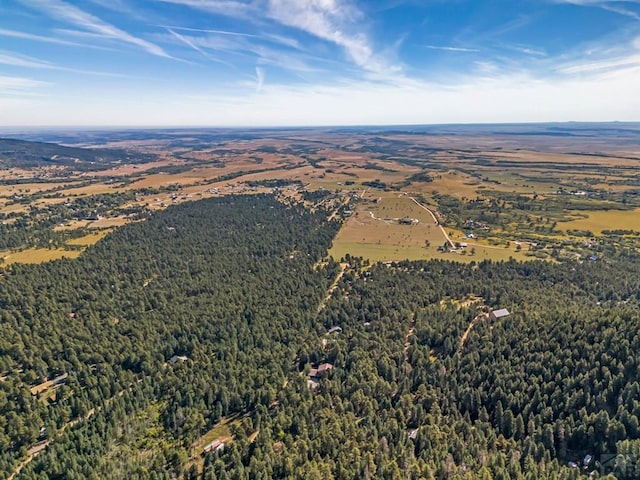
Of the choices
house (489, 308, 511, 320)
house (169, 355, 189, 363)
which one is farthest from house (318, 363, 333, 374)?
house (489, 308, 511, 320)

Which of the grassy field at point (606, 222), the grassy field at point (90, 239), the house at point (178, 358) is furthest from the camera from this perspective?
the grassy field at point (606, 222)

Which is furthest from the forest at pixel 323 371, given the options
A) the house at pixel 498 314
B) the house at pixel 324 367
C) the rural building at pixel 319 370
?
the house at pixel 498 314

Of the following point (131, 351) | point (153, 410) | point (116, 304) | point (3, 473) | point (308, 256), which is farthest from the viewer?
point (308, 256)

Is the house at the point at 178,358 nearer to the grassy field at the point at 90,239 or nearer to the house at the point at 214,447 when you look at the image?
the house at the point at 214,447

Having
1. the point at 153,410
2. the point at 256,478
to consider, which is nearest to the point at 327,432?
the point at 256,478

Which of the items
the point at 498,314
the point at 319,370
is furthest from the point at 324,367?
the point at 498,314

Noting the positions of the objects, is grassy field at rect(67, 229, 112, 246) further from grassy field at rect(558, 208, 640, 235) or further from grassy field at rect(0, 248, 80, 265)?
grassy field at rect(558, 208, 640, 235)

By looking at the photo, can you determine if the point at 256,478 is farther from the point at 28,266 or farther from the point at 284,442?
the point at 28,266
